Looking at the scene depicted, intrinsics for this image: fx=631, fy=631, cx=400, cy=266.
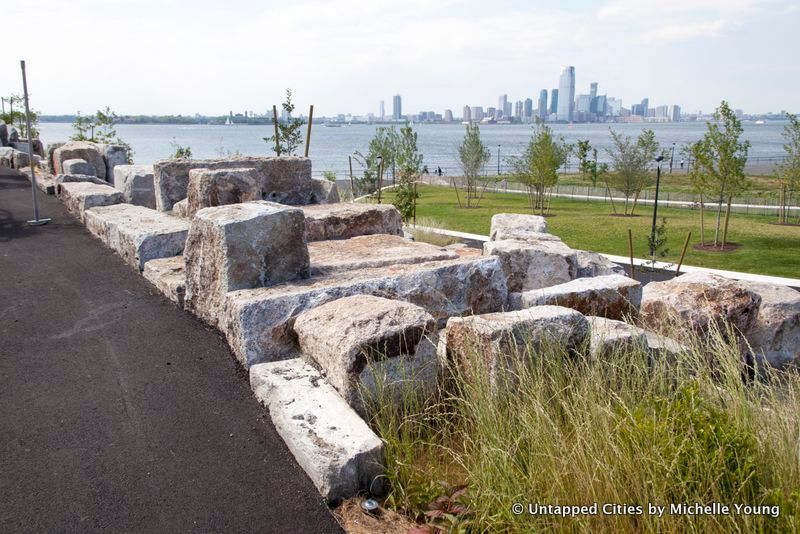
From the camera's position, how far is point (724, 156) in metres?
19.2

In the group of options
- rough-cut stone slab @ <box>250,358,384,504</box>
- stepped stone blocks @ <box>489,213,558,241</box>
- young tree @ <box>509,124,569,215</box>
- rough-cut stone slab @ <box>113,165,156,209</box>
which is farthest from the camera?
young tree @ <box>509,124,569,215</box>

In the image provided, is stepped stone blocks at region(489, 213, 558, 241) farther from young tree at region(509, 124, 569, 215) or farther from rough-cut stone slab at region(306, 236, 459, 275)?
young tree at region(509, 124, 569, 215)

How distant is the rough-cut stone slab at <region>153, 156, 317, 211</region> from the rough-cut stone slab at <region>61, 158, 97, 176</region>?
476cm

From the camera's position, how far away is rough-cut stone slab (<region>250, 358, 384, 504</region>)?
307 cm

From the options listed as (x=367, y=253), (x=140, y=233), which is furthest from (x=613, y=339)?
(x=140, y=233)

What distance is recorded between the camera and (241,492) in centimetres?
306

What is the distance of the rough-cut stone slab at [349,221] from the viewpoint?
22.0 ft

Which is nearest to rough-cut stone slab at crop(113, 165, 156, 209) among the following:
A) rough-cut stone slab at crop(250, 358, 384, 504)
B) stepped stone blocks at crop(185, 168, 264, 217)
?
stepped stone blocks at crop(185, 168, 264, 217)

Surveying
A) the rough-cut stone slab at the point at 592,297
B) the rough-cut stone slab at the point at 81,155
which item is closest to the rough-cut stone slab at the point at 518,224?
the rough-cut stone slab at the point at 592,297

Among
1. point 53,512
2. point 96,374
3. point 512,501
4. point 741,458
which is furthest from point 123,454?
point 741,458

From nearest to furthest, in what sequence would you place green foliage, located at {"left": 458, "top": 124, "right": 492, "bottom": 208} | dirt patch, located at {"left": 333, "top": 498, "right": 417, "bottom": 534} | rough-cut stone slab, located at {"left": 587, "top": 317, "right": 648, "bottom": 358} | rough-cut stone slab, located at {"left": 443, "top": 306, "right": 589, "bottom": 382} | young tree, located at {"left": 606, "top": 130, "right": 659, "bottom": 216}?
dirt patch, located at {"left": 333, "top": 498, "right": 417, "bottom": 534} < rough-cut stone slab, located at {"left": 443, "top": 306, "right": 589, "bottom": 382} < rough-cut stone slab, located at {"left": 587, "top": 317, "right": 648, "bottom": 358} < young tree, located at {"left": 606, "top": 130, "right": 659, "bottom": 216} < green foliage, located at {"left": 458, "top": 124, "right": 492, "bottom": 208}

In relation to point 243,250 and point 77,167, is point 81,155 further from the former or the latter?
point 243,250

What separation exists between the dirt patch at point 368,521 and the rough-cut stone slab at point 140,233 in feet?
13.9

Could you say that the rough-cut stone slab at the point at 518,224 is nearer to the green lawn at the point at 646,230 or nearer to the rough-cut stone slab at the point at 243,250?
the rough-cut stone slab at the point at 243,250
